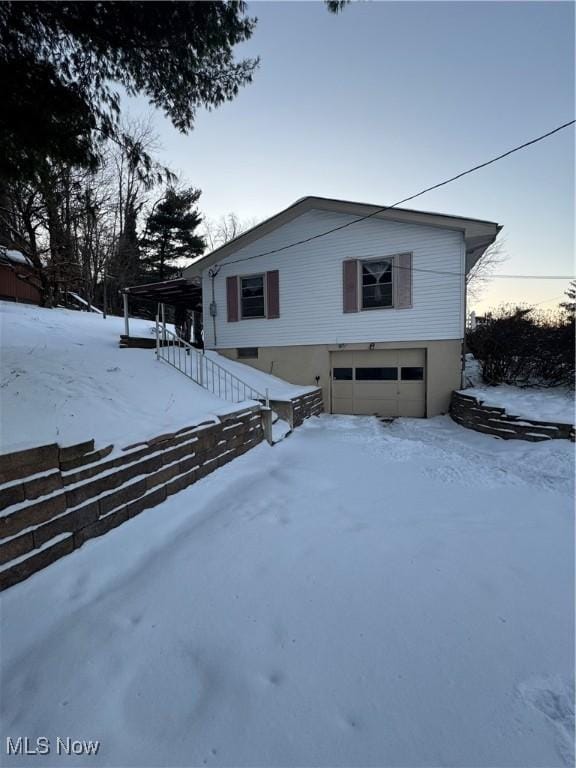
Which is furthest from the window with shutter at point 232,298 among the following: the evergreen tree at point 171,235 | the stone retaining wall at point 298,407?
the evergreen tree at point 171,235

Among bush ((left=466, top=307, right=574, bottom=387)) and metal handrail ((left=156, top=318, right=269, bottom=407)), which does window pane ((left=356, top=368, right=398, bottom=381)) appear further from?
metal handrail ((left=156, top=318, right=269, bottom=407))

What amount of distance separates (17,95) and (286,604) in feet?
17.0

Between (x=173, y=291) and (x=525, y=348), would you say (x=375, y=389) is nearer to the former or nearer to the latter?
(x=525, y=348)

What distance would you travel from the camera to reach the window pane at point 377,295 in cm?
853

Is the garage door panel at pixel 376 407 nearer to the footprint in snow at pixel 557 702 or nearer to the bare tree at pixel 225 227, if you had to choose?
the footprint in snow at pixel 557 702

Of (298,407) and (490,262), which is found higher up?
(490,262)

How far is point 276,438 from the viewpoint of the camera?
5.69 meters

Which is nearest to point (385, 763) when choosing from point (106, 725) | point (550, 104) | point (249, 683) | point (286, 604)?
point (249, 683)

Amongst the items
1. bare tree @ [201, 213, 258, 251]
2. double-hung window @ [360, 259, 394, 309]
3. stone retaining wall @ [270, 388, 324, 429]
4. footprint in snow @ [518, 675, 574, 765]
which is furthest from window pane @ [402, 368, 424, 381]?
bare tree @ [201, 213, 258, 251]

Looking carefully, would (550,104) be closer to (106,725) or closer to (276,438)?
(276,438)

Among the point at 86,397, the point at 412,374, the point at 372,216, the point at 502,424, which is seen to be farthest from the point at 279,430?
the point at 372,216

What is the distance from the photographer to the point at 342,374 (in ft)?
30.1

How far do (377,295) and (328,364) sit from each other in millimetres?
2243

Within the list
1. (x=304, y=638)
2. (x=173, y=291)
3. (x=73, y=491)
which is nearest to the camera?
(x=304, y=638)
